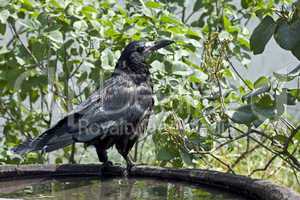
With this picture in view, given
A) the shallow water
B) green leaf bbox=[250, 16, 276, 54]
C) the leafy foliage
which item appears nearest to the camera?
green leaf bbox=[250, 16, 276, 54]

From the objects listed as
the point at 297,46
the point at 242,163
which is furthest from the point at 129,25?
the point at 242,163

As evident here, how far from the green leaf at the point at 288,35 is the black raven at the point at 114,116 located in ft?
4.05

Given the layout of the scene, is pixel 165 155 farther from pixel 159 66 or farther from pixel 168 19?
pixel 168 19

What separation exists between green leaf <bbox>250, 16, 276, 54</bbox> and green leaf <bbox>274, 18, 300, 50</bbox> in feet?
0.12

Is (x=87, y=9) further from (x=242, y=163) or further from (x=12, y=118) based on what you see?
(x=242, y=163)

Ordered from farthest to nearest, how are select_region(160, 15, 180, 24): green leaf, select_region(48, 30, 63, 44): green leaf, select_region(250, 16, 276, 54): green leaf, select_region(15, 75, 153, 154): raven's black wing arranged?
select_region(48, 30, 63, 44): green leaf < select_region(160, 15, 180, 24): green leaf < select_region(15, 75, 153, 154): raven's black wing < select_region(250, 16, 276, 54): green leaf

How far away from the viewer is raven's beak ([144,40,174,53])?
3.74 meters

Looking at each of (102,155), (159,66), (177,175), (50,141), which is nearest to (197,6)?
(159,66)

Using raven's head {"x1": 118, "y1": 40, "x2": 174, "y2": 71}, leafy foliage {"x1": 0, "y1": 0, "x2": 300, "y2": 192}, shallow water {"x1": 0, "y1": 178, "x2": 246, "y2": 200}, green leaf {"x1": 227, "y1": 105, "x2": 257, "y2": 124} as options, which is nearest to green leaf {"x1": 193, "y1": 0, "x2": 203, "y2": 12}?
leafy foliage {"x1": 0, "y1": 0, "x2": 300, "y2": 192}

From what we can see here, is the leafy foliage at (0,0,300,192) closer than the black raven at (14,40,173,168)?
Yes

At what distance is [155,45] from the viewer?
3.82 m

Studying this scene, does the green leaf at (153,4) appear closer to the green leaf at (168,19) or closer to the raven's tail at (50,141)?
the green leaf at (168,19)

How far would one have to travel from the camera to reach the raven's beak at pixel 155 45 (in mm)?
3736

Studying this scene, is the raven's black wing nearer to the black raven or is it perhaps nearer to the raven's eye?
the black raven
